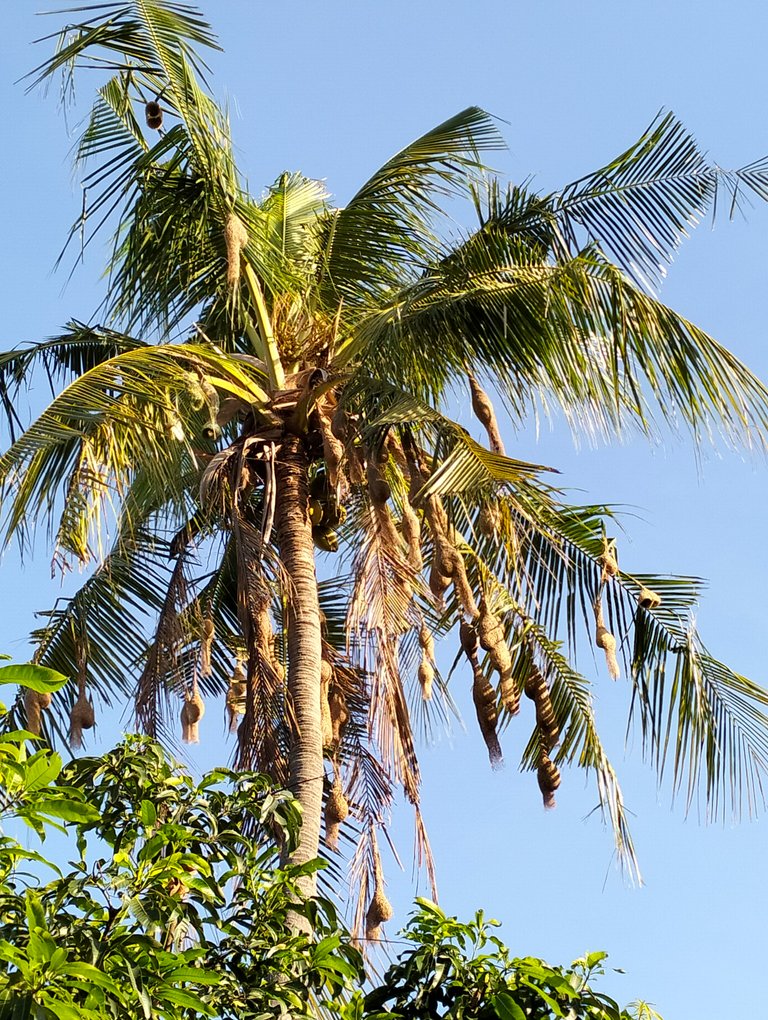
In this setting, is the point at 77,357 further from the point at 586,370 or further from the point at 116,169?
the point at 586,370

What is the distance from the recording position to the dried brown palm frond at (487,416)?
8.10 meters

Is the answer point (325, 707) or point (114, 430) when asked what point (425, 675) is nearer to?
point (325, 707)

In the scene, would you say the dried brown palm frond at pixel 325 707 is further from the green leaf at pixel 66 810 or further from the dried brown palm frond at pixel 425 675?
the green leaf at pixel 66 810

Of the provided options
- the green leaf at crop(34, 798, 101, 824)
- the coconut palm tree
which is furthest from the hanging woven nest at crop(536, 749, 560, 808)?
the green leaf at crop(34, 798, 101, 824)

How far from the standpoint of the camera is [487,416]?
8.16m

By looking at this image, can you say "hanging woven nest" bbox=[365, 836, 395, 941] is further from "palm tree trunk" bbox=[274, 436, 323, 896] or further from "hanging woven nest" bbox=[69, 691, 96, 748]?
"hanging woven nest" bbox=[69, 691, 96, 748]

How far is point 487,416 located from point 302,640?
5.27ft

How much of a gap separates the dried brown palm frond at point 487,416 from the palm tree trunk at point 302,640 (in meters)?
1.29

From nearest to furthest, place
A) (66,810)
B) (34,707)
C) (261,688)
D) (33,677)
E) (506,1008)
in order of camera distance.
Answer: (33,677), (66,810), (506,1008), (261,688), (34,707)

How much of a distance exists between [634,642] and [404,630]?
163cm

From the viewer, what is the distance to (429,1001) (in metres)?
5.47

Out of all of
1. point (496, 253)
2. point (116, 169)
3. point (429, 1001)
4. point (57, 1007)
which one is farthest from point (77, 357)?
point (57, 1007)

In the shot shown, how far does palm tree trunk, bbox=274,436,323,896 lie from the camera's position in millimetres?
7770

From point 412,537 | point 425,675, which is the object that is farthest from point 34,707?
point 412,537
